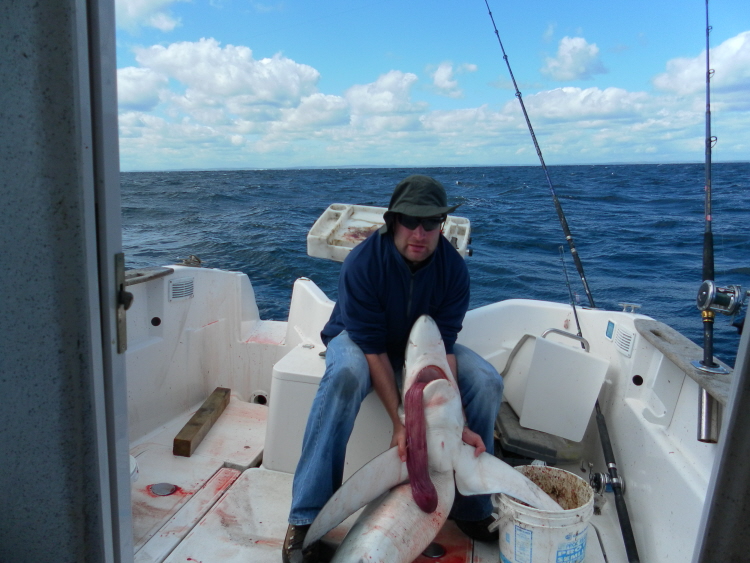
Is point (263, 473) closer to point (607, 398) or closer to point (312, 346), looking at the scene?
point (312, 346)

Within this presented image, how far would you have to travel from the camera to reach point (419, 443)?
2.15m

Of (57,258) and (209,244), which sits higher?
(57,258)

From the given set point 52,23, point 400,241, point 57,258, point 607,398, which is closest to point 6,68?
point 52,23

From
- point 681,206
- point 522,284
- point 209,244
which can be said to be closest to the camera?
point 522,284

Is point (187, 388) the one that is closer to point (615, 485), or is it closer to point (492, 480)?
point (492, 480)

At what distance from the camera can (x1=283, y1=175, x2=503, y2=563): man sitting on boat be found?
7.19ft

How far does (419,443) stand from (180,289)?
2026 mm

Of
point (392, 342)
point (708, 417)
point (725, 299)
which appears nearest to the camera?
point (725, 299)

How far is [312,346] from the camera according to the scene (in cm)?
296

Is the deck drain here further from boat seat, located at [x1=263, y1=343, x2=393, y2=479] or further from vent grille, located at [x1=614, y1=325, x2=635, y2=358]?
vent grille, located at [x1=614, y1=325, x2=635, y2=358]

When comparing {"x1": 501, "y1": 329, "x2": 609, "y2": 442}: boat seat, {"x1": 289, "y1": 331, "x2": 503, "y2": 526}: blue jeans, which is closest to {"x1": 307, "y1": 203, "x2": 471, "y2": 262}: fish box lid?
{"x1": 501, "y1": 329, "x2": 609, "y2": 442}: boat seat

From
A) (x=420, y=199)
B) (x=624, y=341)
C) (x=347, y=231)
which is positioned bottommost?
(x=624, y=341)

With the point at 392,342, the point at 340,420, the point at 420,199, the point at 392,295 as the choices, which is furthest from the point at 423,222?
the point at 340,420

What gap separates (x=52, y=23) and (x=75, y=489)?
71cm
